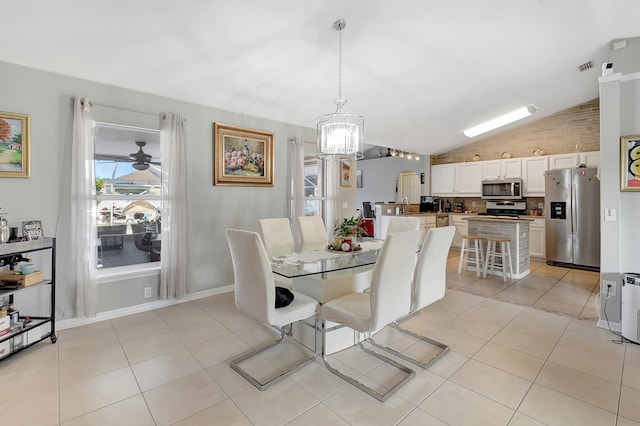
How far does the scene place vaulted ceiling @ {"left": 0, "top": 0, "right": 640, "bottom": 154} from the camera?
2.40 m

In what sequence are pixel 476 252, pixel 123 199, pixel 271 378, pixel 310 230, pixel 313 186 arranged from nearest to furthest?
pixel 271 378 → pixel 123 199 → pixel 310 230 → pixel 476 252 → pixel 313 186

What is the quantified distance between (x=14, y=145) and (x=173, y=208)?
4.72 feet

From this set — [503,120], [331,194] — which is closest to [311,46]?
[331,194]

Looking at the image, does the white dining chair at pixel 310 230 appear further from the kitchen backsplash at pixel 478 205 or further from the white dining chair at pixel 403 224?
the kitchen backsplash at pixel 478 205

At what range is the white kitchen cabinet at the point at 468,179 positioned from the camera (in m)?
7.02

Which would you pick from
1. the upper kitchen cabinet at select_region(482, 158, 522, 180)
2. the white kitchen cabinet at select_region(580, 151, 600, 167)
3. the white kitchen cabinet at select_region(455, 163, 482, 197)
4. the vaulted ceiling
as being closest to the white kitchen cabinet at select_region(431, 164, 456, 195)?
the white kitchen cabinet at select_region(455, 163, 482, 197)

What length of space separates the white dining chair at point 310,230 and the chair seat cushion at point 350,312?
57.2 inches

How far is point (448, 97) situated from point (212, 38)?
11.4 feet

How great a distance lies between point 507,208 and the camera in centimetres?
665

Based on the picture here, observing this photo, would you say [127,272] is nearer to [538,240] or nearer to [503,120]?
[503,120]

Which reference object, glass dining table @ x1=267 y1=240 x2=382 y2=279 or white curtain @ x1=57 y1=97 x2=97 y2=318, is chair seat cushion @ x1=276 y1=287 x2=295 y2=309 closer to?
glass dining table @ x1=267 y1=240 x2=382 y2=279

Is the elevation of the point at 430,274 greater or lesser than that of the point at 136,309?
greater

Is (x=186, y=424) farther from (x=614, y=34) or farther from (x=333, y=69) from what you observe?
(x=614, y=34)

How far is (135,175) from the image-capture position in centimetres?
356
